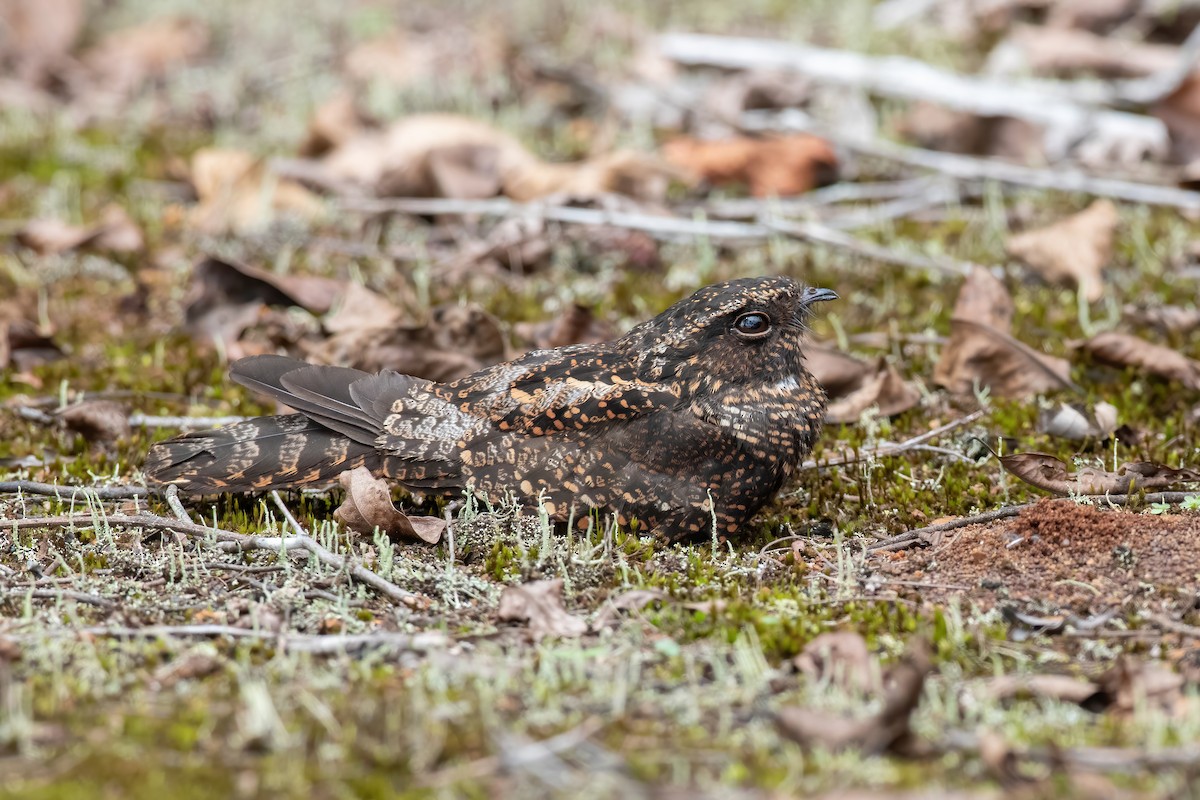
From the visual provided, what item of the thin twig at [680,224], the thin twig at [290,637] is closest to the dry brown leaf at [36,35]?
the thin twig at [680,224]

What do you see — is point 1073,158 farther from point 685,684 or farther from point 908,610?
point 685,684

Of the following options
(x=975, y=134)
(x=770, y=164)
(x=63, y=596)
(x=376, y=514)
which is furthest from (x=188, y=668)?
(x=975, y=134)

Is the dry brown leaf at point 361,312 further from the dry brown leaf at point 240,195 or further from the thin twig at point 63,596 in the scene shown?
the thin twig at point 63,596

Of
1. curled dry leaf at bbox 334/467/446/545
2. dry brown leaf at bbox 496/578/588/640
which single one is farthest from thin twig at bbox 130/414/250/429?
dry brown leaf at bbox 496/578/588/640

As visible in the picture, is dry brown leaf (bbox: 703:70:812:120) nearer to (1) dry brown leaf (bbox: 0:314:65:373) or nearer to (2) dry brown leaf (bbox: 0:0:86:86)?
(1) dry brown leaf (bbox: 0:314:65:373)

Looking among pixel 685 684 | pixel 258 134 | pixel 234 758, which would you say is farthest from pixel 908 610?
Answer: pixel 258 134
